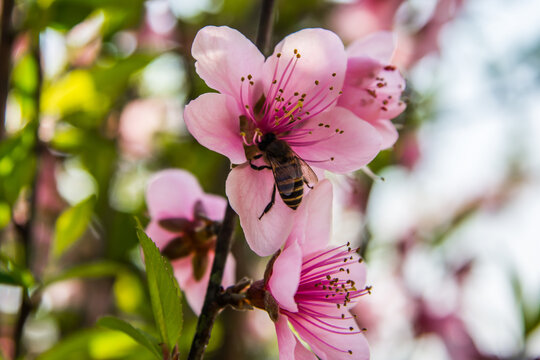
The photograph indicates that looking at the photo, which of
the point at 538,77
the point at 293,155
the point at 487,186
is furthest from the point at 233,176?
the point at 487,186

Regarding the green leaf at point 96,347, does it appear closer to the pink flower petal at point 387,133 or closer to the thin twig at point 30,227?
the thin twig at point 30,227

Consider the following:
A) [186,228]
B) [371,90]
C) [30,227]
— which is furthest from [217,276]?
[30,227]

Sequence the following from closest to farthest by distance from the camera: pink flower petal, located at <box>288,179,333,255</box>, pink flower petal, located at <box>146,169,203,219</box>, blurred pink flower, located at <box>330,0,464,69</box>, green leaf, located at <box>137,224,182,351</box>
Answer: green leaf, located at <box>137,224,182,351</box>, pink flower petal, located at <box>288,179,333,255</box>, pink flower petal, located at <box>146,169,203,219</box>, blurred pink flower, located at <box>330,0,464,69</box>

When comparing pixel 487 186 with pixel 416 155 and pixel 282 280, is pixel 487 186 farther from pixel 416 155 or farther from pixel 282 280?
pixel 282 280

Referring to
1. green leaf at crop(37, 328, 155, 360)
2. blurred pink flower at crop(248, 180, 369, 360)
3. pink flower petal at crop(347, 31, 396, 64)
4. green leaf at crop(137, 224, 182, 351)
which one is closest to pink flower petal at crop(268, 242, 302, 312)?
blurred pink flower at crop(248, 180, 369, 360)

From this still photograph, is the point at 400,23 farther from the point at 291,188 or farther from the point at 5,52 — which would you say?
the point at 291,188

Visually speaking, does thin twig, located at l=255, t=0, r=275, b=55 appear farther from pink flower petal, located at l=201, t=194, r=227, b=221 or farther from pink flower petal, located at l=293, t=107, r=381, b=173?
pink flower petal, located at l=201, t=194, r=227, b=221
